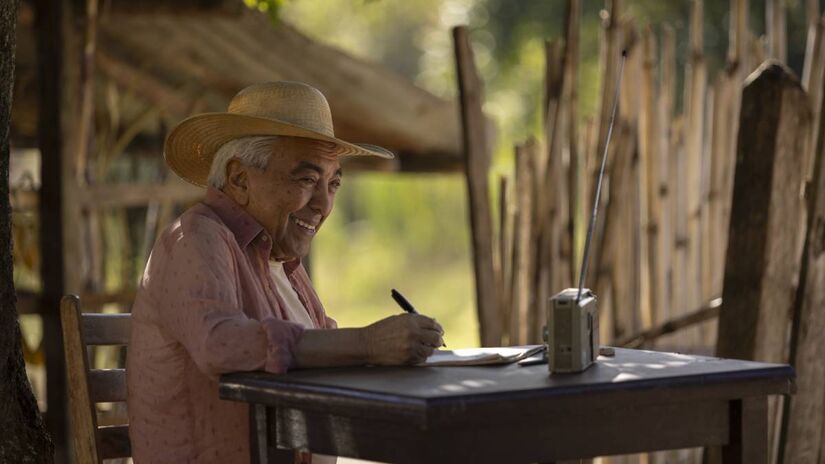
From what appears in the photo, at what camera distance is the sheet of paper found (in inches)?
122

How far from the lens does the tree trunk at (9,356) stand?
3.40 meters

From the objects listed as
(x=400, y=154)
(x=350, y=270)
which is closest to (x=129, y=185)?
(x=400, y=154)

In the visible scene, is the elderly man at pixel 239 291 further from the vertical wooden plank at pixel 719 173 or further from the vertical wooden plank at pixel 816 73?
the vertical wooden plank at pixel 719 173

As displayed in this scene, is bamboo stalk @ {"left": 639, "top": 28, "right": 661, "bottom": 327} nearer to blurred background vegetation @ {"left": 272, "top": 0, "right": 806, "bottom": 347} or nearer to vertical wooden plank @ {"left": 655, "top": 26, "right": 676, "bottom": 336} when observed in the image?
vertical wooden plank @ {"left": 655, "top": 26, "right": 676, "bottom": 336}

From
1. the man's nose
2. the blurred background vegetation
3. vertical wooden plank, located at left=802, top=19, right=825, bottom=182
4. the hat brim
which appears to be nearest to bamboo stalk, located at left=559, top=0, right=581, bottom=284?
vertical wooden plank, located at left=802, top=19, right=825, bottom=182

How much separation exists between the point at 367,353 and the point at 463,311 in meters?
20.5

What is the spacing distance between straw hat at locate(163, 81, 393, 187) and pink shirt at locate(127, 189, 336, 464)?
0.59 ft

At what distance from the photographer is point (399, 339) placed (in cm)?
305

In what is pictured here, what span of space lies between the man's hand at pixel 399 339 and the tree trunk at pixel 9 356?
922mm

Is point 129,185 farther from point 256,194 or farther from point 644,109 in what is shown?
point 256,194

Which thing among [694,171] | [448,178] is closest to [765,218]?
[694,171]

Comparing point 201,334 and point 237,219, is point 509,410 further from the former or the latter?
point 237,219

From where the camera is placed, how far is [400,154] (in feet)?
28.6

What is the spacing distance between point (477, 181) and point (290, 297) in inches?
87.1
